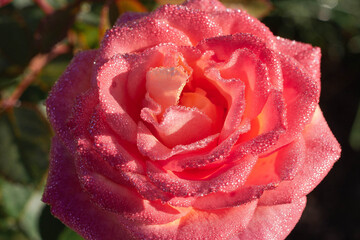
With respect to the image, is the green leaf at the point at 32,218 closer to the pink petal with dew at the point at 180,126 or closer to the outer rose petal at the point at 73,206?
the outer rose petal at the point at 73,206

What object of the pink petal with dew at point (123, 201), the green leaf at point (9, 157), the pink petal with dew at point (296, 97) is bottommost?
the green leaf at point (9, 157)

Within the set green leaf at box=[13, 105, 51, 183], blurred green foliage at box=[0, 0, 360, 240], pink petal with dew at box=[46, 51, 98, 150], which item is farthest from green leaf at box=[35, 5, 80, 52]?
pink petal with dew at box=[46, 51, 98, 150]

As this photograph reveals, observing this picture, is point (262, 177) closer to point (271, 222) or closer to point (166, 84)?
point (271, 222)

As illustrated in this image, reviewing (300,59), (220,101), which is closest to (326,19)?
(300,59)

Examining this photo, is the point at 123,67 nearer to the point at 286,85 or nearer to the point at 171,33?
the point at 171,33

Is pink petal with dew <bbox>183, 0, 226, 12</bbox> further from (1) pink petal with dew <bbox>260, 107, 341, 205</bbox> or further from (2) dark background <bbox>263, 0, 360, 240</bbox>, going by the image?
(2) dark background <bbox>263, 0, 360, 240</bbox>

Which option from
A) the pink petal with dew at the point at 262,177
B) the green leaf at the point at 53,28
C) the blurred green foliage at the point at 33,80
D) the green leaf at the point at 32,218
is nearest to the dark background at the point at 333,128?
the blurred green foliage at the point at 33,80

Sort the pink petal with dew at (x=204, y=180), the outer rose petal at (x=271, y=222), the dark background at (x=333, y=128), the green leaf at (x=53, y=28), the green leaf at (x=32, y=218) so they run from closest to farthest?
1. the pink petal with dew at (x=204, y=180)
2. the outer rose petal at (x=271, y=222)
3. the green leaf at (x=53, y=28)
4. the green leaf at (x=32, y=218)
5. the dark background at (x=333, y=128)
